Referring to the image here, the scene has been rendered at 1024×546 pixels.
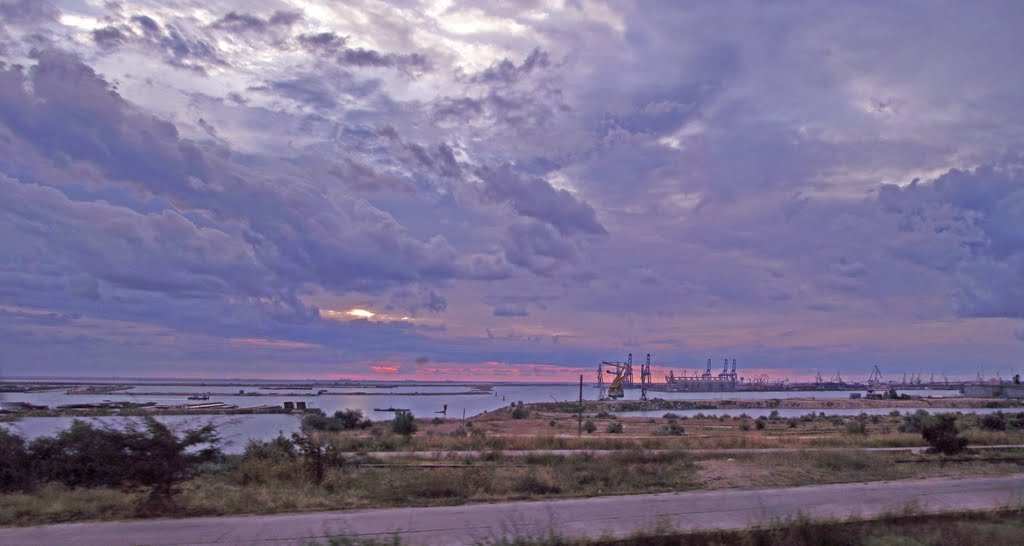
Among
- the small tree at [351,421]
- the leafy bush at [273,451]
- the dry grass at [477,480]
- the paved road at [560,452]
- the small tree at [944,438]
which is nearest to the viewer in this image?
the dry grass at [477,480]

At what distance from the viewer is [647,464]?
22.1 meters

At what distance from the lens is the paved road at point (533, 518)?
11.4m

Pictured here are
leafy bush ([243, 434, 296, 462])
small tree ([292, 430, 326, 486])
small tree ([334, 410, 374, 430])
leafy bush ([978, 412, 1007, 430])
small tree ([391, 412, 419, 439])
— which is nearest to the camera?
small tree ([292, 430, 326, 486])

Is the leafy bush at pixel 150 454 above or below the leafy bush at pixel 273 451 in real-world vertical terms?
above

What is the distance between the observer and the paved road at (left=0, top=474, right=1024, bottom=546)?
37.3 feet

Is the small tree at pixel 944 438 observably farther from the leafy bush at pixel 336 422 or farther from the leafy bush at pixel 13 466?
the leafy bush at pixel 336 422

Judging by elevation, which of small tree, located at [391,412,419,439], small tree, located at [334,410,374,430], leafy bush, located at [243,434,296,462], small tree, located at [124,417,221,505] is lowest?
small tree, located at [334,410,374,430]

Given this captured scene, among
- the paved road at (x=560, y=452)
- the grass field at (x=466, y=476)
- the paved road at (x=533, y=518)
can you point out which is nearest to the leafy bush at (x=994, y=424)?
the paved road at (x=560, y=452)

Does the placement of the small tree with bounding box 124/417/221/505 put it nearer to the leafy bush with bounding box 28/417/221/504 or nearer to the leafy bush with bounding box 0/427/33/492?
the leafy bush with bounding box 28/417/221/504

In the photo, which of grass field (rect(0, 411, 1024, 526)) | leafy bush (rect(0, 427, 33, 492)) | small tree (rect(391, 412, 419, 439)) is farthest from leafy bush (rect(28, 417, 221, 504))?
small tree (rect(391, 412, 419, 439))

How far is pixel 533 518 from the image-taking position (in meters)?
13.2

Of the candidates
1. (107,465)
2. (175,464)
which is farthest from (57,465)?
(175,464)

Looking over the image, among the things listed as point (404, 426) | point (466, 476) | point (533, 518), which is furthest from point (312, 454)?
point (404, 426)

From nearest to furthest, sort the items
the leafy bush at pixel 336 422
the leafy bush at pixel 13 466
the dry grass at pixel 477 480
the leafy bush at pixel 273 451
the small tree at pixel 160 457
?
the small tree at pixel 160 457
the dry grass at pixel 477 480
the leafy bush at pixel 13 466
the leafy bush at pixel 273 451
the leafy bush at pixel 336 422
